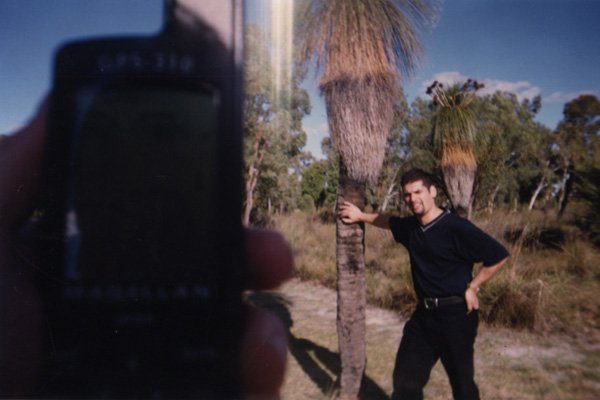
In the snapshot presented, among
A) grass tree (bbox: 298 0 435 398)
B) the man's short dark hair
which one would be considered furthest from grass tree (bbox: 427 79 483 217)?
the man's short dark hair

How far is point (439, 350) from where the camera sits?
2.56 metres

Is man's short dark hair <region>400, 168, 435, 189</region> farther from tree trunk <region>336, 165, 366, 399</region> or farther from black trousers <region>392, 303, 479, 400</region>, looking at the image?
black trousers <region>392, 303, 479, 400</region>

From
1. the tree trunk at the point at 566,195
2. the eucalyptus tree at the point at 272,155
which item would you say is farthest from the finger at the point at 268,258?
the tree trunk at the point at 566,195

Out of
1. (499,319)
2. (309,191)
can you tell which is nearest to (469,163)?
(499,319)

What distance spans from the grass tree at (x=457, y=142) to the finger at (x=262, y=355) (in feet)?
20.4

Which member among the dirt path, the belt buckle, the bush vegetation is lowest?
the dirt path

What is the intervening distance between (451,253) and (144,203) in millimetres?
2047

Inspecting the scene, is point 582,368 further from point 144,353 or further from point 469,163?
point 144,353

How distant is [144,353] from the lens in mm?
1025

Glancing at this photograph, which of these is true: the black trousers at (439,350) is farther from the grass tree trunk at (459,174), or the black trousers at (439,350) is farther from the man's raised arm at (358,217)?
the grass tree trunk at (459,174)

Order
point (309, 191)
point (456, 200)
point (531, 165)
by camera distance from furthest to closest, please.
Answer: point (531, 165)
point (309, 191)
point (456, 200)

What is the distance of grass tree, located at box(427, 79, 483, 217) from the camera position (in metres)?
6.85

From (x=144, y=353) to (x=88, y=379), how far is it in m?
0.17

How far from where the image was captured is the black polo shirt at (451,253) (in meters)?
2.50
